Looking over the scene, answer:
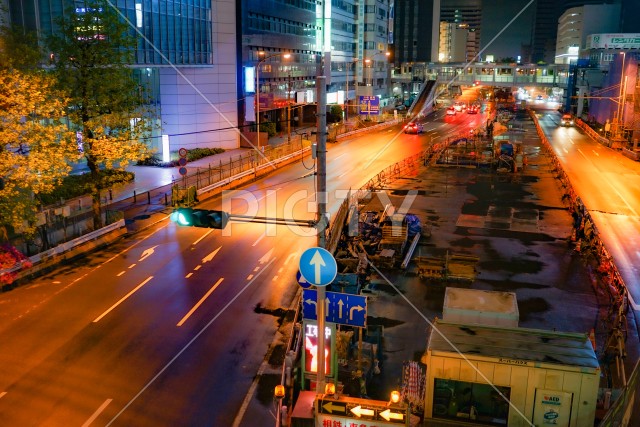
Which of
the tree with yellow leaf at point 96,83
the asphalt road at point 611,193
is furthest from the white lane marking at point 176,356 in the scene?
the asphalt road at point 611,193

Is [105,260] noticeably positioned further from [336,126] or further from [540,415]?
[336,126]

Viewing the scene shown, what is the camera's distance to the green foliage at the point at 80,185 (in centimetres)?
2856

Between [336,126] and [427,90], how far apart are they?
2318 inches

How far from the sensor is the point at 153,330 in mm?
18562

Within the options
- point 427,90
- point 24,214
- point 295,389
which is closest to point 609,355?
point 295,389

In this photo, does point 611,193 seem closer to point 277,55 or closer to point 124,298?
point 124,298

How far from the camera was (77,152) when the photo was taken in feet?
85.0

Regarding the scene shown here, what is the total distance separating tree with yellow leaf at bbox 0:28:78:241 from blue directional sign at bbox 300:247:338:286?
16.3 metres

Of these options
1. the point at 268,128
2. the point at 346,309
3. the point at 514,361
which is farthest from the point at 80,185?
the point at 268,128

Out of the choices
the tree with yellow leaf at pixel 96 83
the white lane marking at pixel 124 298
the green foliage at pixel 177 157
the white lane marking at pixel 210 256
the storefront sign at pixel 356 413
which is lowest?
the white lane marking at pixel 124 298

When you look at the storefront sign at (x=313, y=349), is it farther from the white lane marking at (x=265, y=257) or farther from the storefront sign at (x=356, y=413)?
the white lane marking at (x=265, y=257)

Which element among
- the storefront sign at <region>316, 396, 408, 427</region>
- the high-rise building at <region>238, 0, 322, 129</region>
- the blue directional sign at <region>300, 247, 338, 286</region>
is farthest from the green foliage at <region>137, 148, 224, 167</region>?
the storefront sign at <region>316, 396, 408, 427</region>

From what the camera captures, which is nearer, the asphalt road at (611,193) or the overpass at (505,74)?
the asphalt road at (611,193)

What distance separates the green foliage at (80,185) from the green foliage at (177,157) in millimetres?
10919
